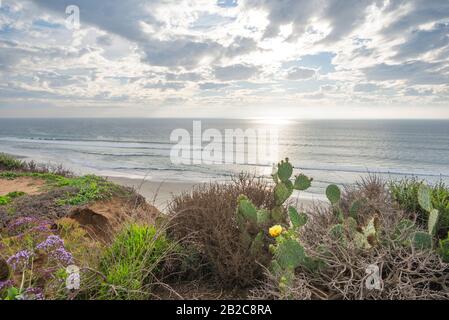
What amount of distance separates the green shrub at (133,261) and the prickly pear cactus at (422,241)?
2.64m

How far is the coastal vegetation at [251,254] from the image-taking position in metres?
3.23

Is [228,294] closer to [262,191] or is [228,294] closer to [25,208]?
[262,191]

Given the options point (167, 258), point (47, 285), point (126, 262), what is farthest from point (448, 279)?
point (47, 285)

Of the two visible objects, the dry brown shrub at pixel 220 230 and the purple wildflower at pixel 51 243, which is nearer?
the purple wildflower at pixel 51 243

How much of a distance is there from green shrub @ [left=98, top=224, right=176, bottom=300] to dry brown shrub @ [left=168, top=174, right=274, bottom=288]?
1.04ft

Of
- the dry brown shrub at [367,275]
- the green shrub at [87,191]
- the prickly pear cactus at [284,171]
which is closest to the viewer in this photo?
the dry brown shrub at [367,275]

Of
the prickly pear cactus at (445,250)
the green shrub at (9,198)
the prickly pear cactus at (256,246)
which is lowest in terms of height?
the green shrub at (9,198)

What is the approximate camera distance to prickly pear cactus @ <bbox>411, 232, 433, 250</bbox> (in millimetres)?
3516

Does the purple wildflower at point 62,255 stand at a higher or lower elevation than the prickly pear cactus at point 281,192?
lower

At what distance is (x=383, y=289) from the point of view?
3.12 meters

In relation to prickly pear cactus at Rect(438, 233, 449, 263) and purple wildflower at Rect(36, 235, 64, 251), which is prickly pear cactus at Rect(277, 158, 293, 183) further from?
purple wildflower at Rect(36, 235, 64, 251)

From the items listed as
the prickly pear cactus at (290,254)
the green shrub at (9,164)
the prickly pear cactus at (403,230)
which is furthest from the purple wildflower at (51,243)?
the green shrub at (9,164)

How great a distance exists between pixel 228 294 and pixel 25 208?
6.56 meters

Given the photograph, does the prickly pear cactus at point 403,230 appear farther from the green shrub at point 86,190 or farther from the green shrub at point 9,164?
the green shrub at point 9,164
